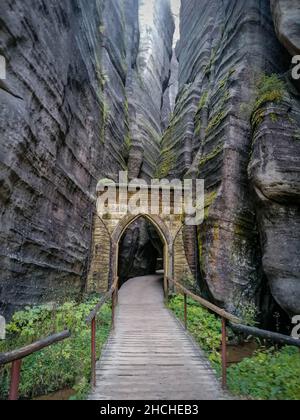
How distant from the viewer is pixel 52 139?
7750 millimetres

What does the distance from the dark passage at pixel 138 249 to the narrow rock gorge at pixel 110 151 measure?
162 inches

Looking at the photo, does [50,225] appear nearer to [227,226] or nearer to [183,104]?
Answer: [227,226]

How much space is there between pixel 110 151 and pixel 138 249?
24.0 ft

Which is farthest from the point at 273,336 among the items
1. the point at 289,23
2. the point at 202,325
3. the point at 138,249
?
the point at 138,249

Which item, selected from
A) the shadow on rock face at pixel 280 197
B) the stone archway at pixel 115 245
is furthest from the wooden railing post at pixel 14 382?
the stone archway at pixel 115 245

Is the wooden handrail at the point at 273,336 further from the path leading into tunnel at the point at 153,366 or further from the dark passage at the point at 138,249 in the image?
the dark passage at the point at 138,249

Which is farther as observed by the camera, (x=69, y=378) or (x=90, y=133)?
(x=90, y=133)

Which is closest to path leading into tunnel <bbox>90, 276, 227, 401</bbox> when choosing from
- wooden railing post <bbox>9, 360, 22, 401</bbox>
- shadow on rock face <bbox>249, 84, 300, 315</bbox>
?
wooden railing post <bbox>9, 360, 22, 401</bbox>

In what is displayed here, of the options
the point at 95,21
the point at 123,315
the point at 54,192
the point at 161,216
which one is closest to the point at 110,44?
the point at 95,21

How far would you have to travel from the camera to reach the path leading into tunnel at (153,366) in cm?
376

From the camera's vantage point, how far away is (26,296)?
648cm

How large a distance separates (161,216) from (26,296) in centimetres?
718

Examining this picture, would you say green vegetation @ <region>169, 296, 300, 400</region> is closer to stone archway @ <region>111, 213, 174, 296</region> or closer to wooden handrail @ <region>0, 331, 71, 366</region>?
wooden handrail @ <region>0, 331, 71, 366</region>
